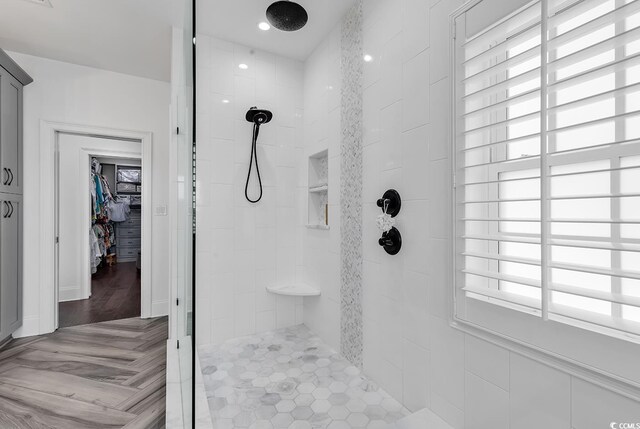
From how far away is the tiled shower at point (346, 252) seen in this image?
117 cm

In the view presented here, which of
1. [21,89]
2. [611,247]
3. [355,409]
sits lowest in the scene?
[355,409]

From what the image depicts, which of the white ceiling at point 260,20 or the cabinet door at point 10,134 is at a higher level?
the white ceiling at point 260,20

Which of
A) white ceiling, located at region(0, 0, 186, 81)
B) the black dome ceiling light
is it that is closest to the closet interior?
white ceiling, located at region(0, 0, 186, 81)

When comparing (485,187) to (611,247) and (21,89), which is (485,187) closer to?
(611,247)

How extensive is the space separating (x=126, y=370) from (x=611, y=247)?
2.64 meters

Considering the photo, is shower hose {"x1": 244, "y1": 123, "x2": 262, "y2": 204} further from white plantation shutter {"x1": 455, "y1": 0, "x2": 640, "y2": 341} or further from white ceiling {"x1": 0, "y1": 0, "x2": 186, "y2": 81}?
white plantation shutter {"x1": 455, "y1": 0, "x2": 640, "y2": 341}

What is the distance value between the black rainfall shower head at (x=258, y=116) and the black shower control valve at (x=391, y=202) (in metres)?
1.20

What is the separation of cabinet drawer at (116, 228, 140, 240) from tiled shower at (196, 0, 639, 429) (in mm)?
5615

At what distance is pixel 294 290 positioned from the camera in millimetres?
2324

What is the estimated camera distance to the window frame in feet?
2.38

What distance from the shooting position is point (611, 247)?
0.73 meters

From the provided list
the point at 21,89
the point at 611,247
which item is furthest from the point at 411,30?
the point at 21,89

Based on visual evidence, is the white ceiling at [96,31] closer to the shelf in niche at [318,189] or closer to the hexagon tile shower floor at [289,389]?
the shelf in niche at [318,189]

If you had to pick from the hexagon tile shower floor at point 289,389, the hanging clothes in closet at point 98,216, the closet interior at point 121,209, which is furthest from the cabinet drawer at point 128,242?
the hexagon tile shower floor at point 289,389
